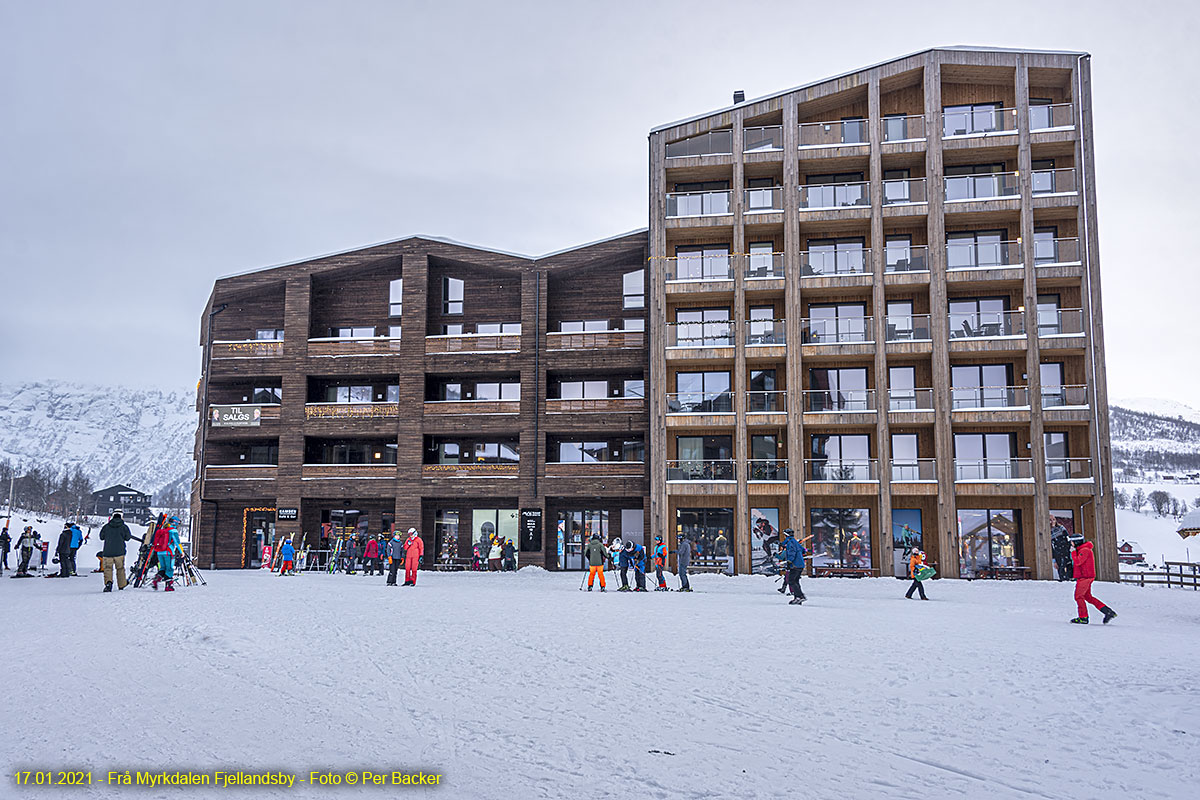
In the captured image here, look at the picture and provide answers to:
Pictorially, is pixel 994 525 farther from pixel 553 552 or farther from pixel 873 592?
pixel 553 552

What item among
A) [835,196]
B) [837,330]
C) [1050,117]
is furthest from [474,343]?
[1050,117]

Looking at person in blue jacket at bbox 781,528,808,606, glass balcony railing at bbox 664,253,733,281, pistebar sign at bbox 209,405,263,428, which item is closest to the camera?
person in blue jacket at bbox 781,528,808,606

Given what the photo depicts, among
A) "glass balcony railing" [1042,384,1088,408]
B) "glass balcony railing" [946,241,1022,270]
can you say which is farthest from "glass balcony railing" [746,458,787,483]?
"glass balcony railing" [946,241,1022,270]

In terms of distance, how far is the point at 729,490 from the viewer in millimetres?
33250

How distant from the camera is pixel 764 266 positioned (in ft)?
113

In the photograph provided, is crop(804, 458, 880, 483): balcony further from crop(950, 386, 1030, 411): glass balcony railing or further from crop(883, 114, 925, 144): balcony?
crop(883, 114, 925, 144): balcony

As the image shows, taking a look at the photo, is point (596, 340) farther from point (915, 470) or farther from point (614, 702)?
point (614, 702)

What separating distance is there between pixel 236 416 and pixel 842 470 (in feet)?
81.5

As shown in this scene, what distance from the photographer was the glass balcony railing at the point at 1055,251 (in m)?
32.3

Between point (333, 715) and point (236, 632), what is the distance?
17.2 ft

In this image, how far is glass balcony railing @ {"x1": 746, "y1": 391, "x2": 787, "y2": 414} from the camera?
110ft

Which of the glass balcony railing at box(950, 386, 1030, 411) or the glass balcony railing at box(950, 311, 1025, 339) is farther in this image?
the glass balcony railing at box(950, 311, 1025, 339)

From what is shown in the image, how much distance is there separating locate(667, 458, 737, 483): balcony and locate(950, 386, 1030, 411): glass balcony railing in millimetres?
8127

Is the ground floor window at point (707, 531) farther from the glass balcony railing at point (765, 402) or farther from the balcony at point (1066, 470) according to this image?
the balcony at point (1066, 470)
